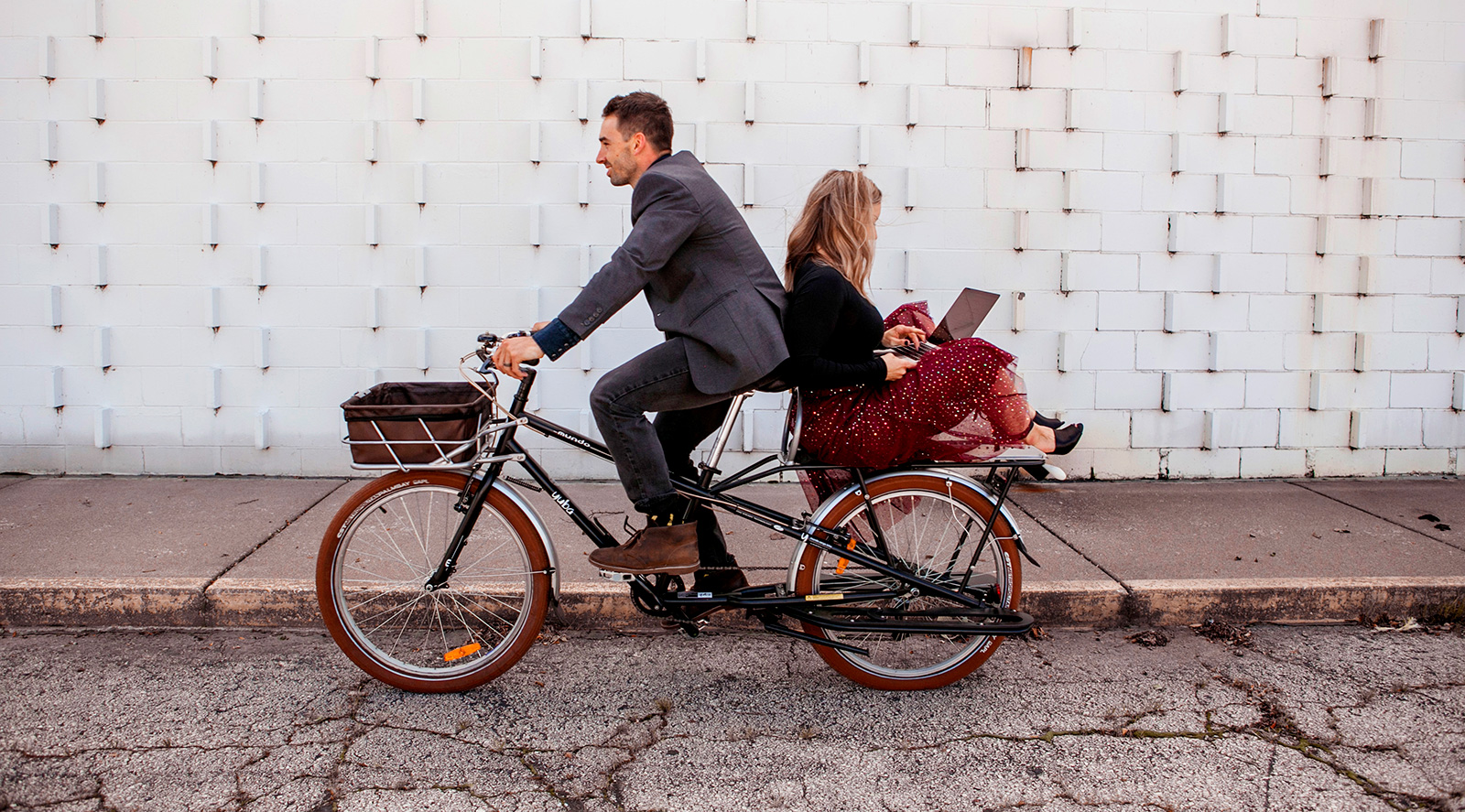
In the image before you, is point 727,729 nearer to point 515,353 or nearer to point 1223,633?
point 515,353

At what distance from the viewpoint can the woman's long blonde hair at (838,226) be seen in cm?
334

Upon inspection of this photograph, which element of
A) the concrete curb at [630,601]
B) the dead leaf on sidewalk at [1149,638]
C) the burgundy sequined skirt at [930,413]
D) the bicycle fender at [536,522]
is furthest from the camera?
the concrete curb at [630,601]

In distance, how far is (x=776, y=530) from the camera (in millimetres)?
3330

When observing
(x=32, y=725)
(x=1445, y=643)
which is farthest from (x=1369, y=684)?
(x=32, y=725)

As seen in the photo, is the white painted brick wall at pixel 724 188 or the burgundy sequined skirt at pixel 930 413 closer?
the burgundy sequined skirt at pixel 930 413

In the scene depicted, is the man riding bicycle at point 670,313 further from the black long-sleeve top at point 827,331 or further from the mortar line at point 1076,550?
the mortar line at point 1076,550

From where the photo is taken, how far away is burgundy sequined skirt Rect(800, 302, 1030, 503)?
314 cm

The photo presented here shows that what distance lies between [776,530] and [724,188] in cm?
311

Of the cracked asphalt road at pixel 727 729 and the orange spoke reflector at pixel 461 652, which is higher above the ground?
the orange spoke reflector at pixel 461 652

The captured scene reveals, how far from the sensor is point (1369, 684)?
3.44 metres

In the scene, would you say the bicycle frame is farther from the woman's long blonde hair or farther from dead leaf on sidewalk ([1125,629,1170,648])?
dead leaf on sidewalk ([1125,629,1170,648])

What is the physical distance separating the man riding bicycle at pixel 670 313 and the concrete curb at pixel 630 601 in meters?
0.92

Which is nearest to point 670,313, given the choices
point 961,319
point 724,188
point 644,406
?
point 644,406

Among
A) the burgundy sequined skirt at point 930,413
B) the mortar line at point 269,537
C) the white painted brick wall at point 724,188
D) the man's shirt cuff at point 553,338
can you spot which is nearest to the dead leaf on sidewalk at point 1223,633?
the burgundy sequined skirt at point 930,413
